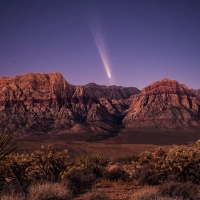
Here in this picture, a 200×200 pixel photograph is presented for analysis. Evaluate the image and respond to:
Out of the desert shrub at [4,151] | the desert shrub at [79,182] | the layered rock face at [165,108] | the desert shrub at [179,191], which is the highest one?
the layered rock face at [165,108]

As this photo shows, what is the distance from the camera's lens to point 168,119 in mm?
139125

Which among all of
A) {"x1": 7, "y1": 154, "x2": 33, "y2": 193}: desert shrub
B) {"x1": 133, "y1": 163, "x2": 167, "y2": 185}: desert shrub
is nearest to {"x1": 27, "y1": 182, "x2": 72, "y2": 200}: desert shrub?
{"x1": 7, "y1": 154, "x2": 33, "y2": 193}: desert shrub

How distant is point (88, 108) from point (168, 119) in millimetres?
46924

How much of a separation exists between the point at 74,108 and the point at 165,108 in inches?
1992

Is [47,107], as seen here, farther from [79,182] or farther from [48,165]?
[79,182]

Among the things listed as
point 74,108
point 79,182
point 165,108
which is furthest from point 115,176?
point 165,108

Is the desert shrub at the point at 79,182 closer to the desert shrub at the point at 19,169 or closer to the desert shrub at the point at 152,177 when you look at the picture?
the desert shrub at the point at 19,169

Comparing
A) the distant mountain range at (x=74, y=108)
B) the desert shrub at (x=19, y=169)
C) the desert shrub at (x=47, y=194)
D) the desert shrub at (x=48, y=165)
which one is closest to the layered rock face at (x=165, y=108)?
the distant mountain range at (x=74, y=108)

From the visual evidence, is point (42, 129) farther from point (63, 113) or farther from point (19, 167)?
point (19, 167)

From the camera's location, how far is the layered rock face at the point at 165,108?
137800 millimetres

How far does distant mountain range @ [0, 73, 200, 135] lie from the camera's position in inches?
5167

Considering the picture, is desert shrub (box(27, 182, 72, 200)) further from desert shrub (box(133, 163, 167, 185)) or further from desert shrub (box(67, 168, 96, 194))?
desert shrub (box(133, 163, 167, 185))

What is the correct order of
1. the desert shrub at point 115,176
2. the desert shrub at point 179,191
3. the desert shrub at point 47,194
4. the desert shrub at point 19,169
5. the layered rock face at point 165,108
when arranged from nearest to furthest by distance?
the desert shrub at point 47,194 → the desert shrub at point 179,191 → the desert shrub at point 19,169 → the desert shrub at point 115,176 → the layered rock face at point 165,108

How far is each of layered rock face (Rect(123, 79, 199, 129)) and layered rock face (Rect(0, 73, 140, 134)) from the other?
1611 cm
